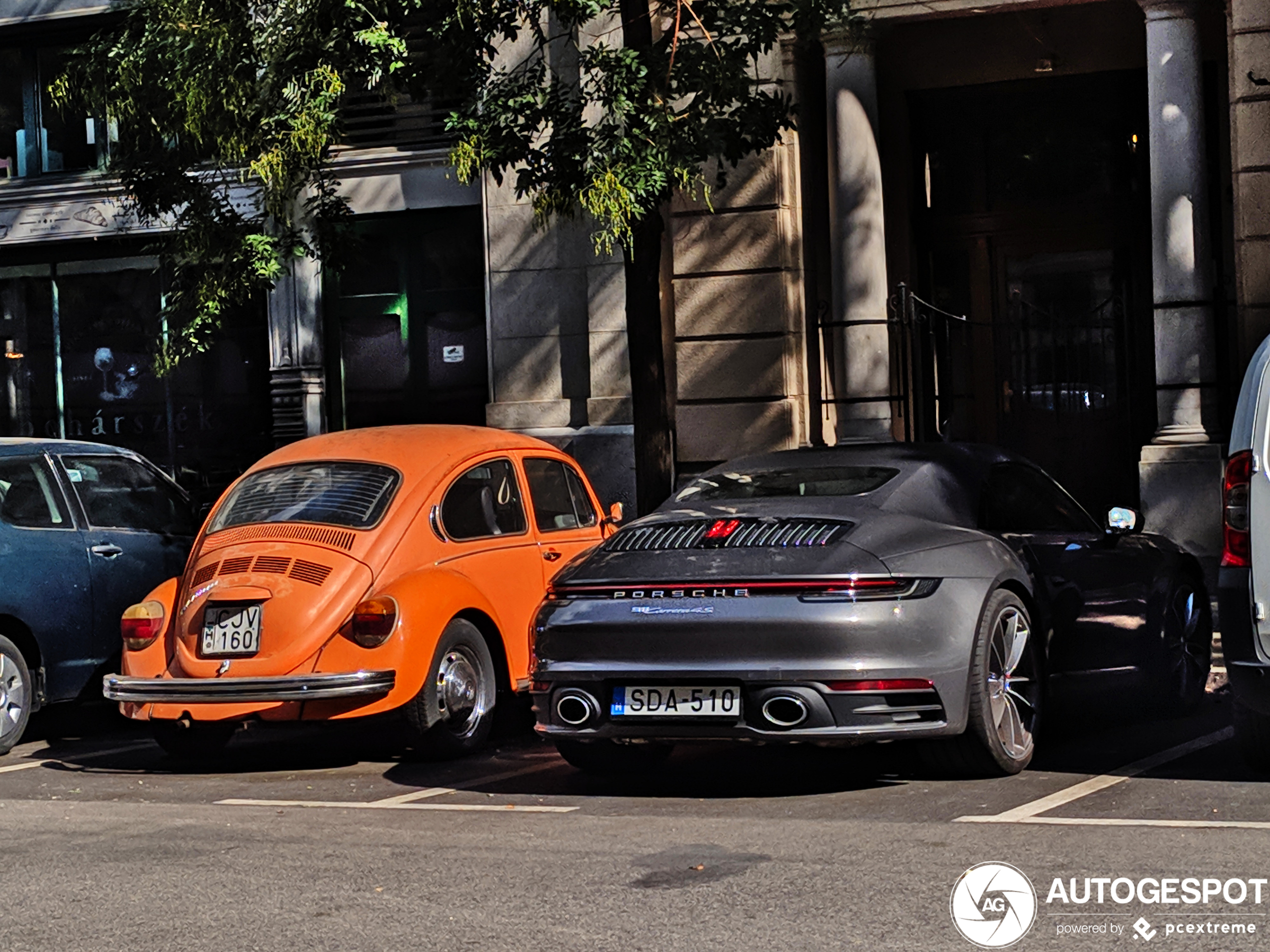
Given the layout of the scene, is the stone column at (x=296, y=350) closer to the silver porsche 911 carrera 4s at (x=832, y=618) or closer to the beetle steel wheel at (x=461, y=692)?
the beetle steel wheel at (x=461, y=692)

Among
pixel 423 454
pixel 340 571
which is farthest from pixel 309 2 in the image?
pixel 340 571

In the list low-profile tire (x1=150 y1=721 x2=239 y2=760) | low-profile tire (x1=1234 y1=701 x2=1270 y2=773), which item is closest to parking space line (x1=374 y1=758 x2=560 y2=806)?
low-profile tire (x1=150 y1=721 x2=239 y2=760)

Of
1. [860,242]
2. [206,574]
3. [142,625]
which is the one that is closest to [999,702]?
[206,574]

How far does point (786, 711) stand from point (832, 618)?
40 cm

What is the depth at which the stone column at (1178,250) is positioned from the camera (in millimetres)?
16031

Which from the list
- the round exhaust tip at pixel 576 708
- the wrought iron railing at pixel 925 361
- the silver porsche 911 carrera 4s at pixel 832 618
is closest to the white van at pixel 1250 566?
the silver porsche 911 carrera 4s at pixel 832 618

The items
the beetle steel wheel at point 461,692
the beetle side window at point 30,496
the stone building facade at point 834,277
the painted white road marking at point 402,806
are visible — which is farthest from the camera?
the stone building facade at point 834,277

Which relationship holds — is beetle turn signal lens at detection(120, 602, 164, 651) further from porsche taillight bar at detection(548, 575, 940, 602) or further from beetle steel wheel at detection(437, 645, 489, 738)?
porsche taillight bar at detection(548, 575, 940, 602)

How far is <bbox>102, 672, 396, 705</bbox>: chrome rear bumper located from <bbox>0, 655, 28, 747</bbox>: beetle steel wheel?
4.46 ft

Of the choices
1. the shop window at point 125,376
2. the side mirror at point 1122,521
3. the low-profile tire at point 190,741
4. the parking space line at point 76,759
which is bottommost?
the parking space line at point 76,759

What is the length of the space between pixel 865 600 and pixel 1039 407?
12.0m

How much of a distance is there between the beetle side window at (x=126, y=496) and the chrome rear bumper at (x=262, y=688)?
2.15 m

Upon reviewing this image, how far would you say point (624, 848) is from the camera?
6473 millimetres

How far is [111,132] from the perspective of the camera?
20344 mm
